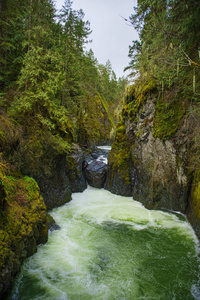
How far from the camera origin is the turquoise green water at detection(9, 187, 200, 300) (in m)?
4.25

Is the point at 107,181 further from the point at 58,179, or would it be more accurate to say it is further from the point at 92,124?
the point at 92,124

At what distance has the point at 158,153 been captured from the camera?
937cm

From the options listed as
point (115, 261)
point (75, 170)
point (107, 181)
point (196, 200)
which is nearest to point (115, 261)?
point (115, 261)

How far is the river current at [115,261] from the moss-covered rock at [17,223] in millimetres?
578

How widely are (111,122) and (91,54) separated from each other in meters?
15.9

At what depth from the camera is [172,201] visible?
28.9 ft

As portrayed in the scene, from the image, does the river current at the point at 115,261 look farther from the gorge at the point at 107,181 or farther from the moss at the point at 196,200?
the moss at the point at 196,200

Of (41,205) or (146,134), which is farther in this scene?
(146,134)

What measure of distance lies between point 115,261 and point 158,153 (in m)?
5.93

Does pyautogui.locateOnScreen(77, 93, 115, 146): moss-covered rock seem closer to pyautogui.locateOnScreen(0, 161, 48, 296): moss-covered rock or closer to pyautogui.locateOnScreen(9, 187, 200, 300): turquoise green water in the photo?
pyautogui.locateOnScreen(9, 187, 200, 300): turquoise green water

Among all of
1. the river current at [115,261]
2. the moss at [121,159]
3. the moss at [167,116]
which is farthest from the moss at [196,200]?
the moss at [121,159]

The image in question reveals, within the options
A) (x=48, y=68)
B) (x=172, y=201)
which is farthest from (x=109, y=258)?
(x=48, y=68)

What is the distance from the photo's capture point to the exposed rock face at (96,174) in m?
14.4

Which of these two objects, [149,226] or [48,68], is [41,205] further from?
[48,68]
